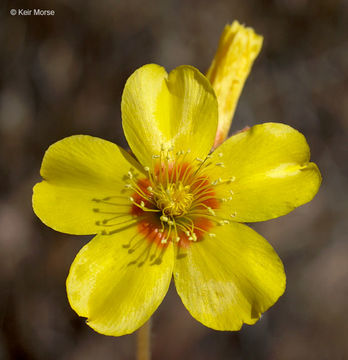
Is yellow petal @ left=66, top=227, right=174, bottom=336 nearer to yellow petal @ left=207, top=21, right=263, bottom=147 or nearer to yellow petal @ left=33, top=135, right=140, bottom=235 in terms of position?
yellow petal @ left=33, top=135, right=140, bottom=235

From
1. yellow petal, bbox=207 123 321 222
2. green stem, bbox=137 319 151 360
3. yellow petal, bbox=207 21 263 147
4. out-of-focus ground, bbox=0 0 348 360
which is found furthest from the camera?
out-of-focus ground, bbox=0 0 348 360

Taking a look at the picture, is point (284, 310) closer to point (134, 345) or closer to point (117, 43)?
point (134, 345)

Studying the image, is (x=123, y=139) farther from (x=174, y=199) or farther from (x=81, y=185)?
(x=81, y=185)

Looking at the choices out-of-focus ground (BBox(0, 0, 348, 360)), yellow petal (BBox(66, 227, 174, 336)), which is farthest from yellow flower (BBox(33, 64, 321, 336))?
out-of-focus ground (BBox(0, 0, 348, 360))

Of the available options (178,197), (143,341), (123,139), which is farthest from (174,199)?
(123,139)

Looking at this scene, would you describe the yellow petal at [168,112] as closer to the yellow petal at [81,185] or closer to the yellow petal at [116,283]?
the yellow petal at [81,185]

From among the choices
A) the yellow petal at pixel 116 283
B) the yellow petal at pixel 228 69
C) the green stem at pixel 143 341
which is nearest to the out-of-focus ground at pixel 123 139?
the green stem at pixel 143 341
